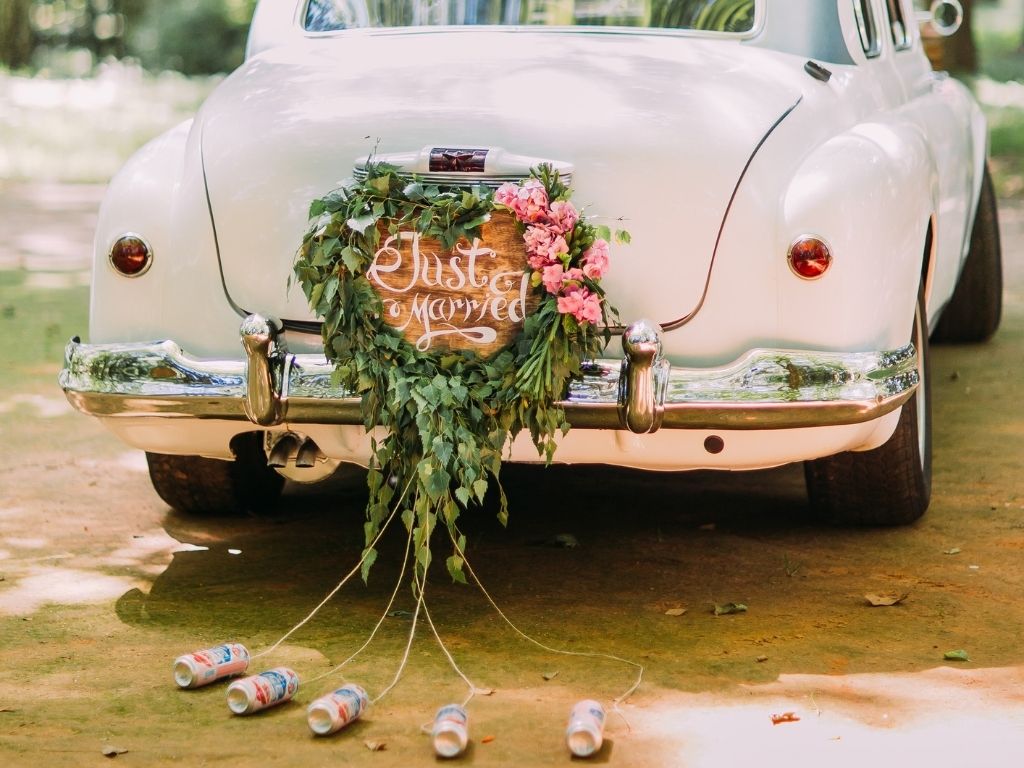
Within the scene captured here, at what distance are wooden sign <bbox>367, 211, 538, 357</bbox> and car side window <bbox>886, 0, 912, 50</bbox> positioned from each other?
100 inches

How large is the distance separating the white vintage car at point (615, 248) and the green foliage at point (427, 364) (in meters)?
0.08

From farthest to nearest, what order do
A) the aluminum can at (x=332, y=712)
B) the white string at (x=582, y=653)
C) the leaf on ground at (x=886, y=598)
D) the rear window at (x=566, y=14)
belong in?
the rear window at (x=566, y=14)
the leaf on ground at (x=886, y=598)
the white string at (x=582, y=653)
the aluminum can at (x=332, y=712)

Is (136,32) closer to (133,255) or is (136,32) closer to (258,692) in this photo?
(133,255)

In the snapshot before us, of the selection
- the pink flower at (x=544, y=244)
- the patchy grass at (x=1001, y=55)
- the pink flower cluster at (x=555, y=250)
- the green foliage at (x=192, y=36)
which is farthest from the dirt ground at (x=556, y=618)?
the green foliage at (x=192, y=36)

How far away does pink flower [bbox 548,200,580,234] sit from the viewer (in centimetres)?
361

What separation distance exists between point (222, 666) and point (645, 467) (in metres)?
1.19

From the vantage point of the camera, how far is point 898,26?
19.1 feet

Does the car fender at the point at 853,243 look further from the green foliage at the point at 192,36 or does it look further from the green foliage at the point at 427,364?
the green foliage at the point at 192,36

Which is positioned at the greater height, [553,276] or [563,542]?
[553,276]

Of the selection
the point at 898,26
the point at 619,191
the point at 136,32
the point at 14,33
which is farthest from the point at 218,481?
the point at 136,32

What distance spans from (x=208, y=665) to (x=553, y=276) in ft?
4.05

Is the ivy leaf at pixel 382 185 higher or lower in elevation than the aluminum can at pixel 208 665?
higher

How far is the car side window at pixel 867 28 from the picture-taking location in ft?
16.2

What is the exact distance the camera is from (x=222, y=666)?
353 centimetres
